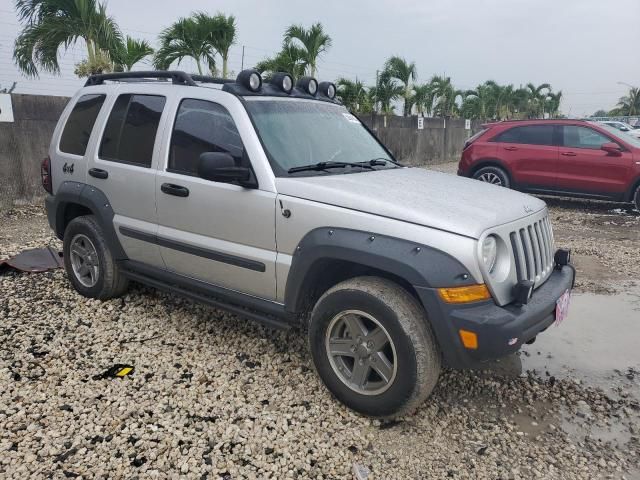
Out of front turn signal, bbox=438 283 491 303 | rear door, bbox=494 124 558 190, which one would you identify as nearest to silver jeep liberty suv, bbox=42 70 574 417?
front turn signal, bbox=438 283 491 303

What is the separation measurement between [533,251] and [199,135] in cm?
231

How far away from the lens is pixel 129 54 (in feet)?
37.3

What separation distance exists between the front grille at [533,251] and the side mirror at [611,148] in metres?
6.79

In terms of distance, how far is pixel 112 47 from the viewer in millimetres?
10930

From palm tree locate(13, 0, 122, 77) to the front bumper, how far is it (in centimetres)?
1051

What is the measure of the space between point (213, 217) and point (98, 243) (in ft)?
4.89

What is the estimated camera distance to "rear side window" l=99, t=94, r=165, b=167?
378cm

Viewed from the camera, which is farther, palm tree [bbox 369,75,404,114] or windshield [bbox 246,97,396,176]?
palm tree [bbox 369,75,404,114]

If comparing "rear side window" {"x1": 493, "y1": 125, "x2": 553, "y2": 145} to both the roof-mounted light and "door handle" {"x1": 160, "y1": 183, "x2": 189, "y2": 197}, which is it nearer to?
the roof-mounted light

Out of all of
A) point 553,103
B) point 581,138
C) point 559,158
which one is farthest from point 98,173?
point 553,103

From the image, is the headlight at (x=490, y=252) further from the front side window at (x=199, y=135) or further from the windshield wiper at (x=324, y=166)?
the front side window at (x=199, y=135)

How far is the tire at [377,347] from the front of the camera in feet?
8.58

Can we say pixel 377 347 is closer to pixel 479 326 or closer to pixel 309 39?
pixel 479 326

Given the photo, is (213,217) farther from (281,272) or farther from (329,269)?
(329,269)
